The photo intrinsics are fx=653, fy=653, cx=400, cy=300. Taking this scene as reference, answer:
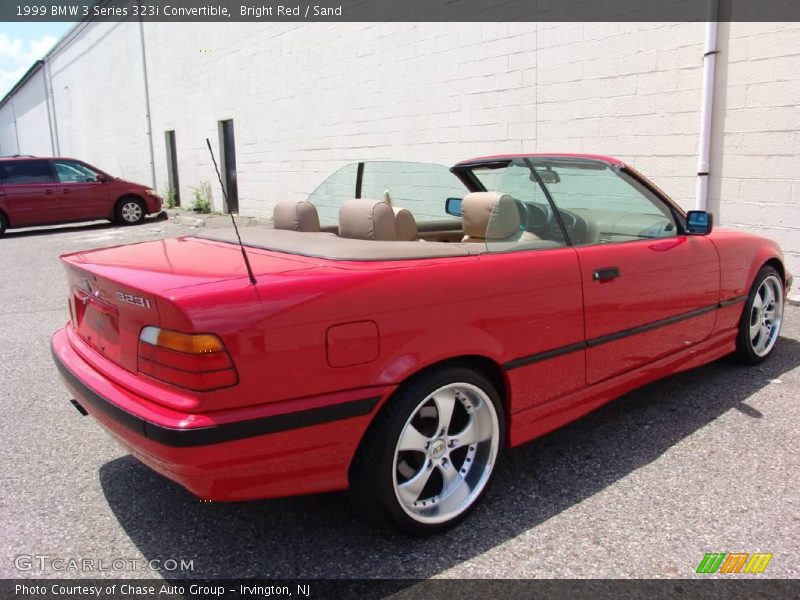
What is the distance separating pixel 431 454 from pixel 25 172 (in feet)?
45.3

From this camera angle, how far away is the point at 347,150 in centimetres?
1109

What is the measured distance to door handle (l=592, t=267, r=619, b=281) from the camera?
9.91 ft

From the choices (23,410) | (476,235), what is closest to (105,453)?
(23,410)

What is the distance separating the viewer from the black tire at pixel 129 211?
14.7m

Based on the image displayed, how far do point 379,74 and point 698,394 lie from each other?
25.3 feet

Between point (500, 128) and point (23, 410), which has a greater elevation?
point (500, 128)

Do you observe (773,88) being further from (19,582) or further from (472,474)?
(19,582)

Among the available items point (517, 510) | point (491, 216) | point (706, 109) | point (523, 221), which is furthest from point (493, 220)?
point (706, 109)

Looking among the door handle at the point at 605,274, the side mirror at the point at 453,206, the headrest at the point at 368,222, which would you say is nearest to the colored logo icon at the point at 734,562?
the door handle at the point at 605,274

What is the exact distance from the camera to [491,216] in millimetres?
3113

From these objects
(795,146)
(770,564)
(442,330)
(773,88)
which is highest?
(773,88)

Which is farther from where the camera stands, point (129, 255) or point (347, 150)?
point (347, 150)

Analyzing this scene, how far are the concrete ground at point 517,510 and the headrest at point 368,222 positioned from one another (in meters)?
1.16

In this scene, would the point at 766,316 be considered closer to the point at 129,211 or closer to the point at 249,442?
the point at 249,442
